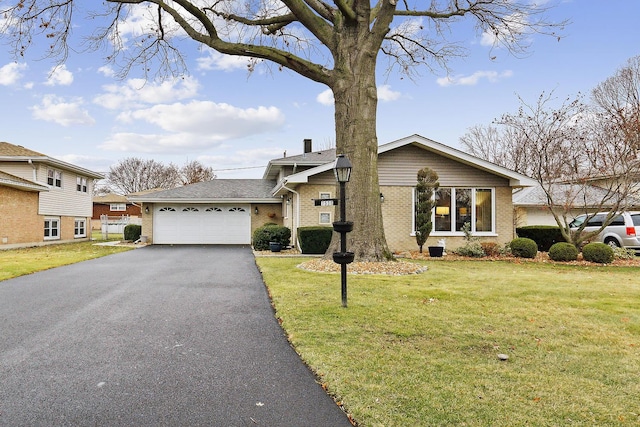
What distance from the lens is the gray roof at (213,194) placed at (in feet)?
66.7

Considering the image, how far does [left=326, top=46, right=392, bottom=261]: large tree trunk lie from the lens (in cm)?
1025

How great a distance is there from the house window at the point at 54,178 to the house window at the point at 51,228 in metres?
1.90

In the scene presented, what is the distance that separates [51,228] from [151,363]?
71.5 ft

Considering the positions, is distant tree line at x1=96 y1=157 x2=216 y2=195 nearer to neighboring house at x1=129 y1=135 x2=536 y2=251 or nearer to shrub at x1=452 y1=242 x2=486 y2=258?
neighboring house at x1=129 y1=135 x2=536 y2=251

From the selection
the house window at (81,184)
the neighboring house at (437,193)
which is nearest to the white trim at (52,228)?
the house window at (81,184)

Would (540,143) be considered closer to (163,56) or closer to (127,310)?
(163,56)

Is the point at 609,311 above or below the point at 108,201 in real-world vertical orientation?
below

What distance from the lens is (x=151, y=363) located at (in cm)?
371

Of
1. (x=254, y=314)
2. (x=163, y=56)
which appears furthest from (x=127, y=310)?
(x=163, y=56)

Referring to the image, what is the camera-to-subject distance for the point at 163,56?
535 inches

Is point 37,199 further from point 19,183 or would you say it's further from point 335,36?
point 335,36

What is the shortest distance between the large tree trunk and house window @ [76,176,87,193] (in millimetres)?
20365

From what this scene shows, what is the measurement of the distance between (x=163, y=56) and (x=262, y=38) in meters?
3.45

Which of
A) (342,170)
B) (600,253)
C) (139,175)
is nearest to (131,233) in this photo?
(342,170)
